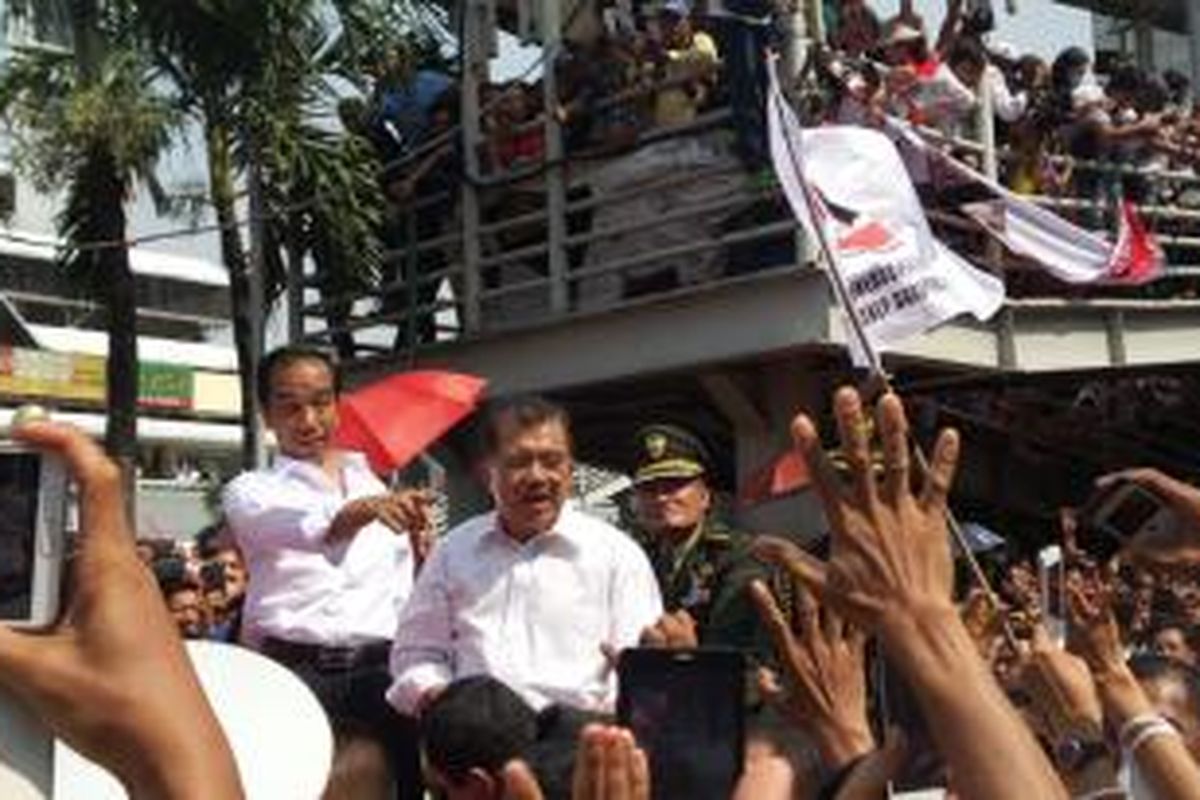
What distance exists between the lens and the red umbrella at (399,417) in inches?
322

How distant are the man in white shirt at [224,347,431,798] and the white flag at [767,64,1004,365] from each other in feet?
9.82

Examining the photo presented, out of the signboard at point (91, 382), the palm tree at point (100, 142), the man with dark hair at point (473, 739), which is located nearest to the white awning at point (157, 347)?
the signboard at point (91, 382)

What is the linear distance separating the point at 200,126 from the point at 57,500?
36.6ft

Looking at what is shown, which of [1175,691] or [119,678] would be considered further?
[1175,691]

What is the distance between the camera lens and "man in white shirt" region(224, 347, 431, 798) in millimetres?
4539

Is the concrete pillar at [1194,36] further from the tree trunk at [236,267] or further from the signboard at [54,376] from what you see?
the signboard at [54,376]

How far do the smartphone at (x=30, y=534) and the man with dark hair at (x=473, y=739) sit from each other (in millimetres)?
1035

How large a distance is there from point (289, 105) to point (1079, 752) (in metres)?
10.3

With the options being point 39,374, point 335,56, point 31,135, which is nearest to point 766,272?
point 335,56

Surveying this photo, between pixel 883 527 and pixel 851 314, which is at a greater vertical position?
pixel 851 314

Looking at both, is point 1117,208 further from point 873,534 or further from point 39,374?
point 39,374

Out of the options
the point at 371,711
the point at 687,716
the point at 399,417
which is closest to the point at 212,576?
the point at 371,711

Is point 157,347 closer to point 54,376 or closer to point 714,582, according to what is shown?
point 54,376

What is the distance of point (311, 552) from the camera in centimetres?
458
